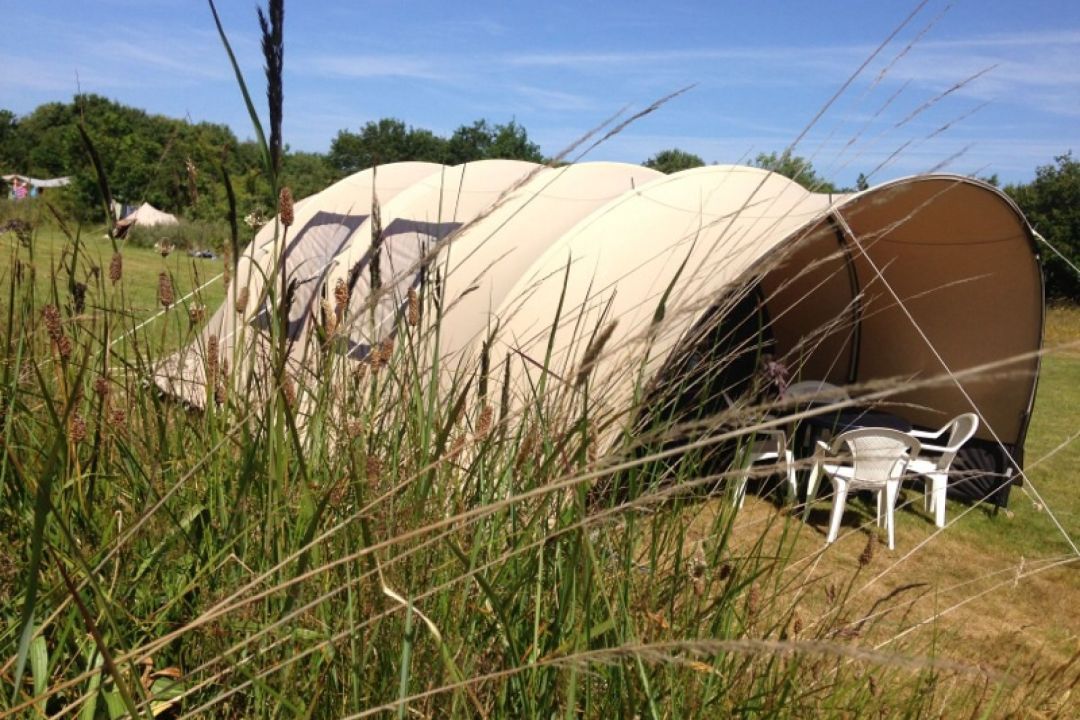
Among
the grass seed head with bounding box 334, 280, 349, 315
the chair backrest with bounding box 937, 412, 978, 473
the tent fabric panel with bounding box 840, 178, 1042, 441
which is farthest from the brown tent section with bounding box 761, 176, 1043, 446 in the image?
the grass seed head with bounding box 334, 280, 349, 315

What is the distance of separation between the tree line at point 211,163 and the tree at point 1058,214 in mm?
21

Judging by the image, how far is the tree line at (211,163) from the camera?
1.87 metres

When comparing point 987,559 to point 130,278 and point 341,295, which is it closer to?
point 130,278

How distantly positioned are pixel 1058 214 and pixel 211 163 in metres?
22.9

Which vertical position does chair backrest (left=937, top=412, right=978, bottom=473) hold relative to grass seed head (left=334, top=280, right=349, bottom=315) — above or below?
below

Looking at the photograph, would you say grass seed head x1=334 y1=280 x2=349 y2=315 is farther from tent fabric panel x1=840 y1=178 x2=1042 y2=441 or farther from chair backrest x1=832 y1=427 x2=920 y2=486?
tent fabric panel x1=840 y1=178 x2=1042 y2=441

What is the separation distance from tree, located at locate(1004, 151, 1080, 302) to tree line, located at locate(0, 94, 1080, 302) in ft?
0.07

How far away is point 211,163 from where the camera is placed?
4.86 feet

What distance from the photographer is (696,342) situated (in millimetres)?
1615

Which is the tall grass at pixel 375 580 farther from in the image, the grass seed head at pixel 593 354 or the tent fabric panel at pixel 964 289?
the tent fabric panel at pixel 964 289

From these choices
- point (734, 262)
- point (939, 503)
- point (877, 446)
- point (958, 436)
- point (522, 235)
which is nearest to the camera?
point (734, 262)

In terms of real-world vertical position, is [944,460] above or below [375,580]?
below

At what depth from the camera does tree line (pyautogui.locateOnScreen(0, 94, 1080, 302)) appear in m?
1.87

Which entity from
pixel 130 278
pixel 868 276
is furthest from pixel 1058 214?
pixel 130 278
